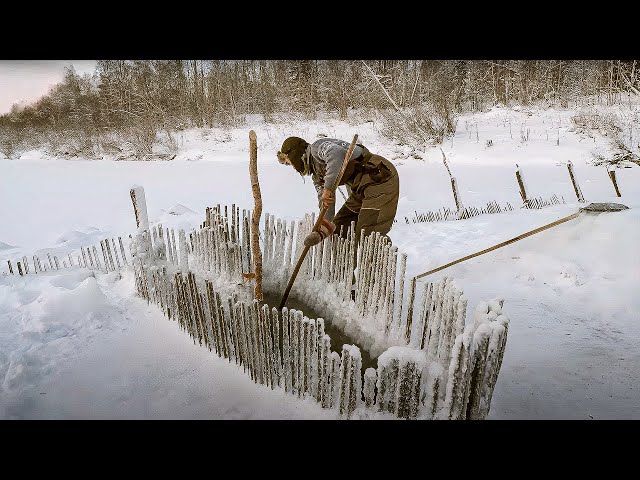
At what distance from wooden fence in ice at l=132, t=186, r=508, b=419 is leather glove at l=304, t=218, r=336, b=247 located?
0.77 feet

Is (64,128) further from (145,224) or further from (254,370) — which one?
(254,370)

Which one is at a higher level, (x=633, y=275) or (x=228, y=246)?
(x=228, y=246)

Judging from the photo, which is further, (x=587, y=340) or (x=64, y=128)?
(x=64, y=128)

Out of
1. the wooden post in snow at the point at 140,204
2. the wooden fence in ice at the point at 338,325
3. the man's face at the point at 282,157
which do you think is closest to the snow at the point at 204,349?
the wooden fence in ice at the point at 338,325

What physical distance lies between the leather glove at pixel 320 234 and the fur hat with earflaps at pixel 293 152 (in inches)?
22.6

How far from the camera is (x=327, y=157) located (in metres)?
2.92

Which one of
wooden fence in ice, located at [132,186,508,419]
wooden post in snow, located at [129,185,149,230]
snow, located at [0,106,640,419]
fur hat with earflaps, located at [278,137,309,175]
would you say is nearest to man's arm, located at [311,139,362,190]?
fur hat with earflaps, located at [278,137,309,175]

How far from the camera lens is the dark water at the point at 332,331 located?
267 cm

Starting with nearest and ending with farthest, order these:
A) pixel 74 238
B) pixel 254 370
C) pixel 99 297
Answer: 1. pixel 254 370
2. pixel 99 297
3. pixel 74 238

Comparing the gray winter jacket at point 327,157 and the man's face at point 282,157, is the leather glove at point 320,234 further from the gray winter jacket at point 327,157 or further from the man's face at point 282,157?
the man's face at point 282,157

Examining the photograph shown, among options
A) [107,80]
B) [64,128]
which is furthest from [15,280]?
[107,80]

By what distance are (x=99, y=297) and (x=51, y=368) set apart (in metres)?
0.84

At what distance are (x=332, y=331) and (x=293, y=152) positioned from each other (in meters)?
1.45

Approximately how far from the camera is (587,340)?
112 inches
